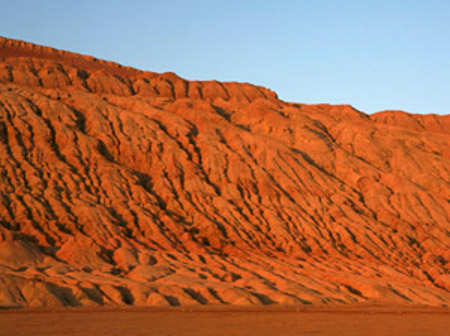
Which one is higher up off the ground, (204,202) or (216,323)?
(204,202)

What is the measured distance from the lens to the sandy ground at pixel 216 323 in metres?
28.3

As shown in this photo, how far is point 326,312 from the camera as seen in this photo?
1545 inches

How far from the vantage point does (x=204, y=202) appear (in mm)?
61375

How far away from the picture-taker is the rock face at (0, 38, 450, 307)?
4684 centimetres

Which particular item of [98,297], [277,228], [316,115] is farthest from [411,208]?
[98,297]

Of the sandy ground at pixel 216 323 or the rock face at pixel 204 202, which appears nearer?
the sandy ground at pixel 216 323

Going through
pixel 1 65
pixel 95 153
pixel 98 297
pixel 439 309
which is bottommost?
pixel 98 297

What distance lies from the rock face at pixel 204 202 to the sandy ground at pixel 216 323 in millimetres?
4355

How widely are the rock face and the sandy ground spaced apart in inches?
171

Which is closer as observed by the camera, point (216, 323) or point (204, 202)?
point (216, 323)

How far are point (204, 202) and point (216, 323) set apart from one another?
29.6 meters

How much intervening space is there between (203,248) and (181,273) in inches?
314

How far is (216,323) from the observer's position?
3212 centimetres

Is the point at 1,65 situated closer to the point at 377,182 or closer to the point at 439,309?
the point at 377,182
